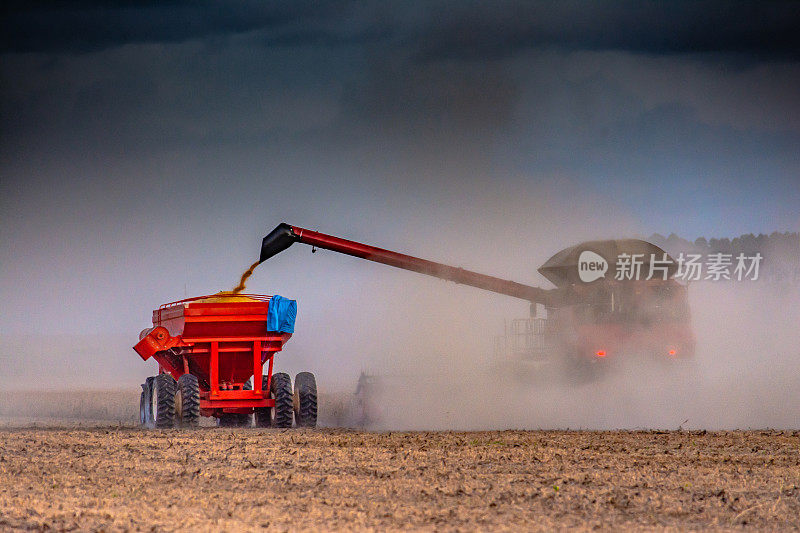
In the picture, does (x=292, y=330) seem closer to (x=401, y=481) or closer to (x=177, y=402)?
A: (x=177, y=402)

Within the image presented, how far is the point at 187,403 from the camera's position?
2056cm

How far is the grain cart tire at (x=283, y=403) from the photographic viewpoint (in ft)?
69.8

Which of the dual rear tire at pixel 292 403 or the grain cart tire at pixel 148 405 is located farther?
the grain cart tire at pixel 148 405

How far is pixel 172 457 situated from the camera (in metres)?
15.2

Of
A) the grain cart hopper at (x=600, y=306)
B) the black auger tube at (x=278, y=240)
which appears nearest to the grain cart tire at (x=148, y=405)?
the black auger tube at (x=278, y=240)

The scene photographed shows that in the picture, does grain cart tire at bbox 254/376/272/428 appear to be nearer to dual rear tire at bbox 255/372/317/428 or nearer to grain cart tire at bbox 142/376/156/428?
dual rear tire at bbox 255/372/317/428

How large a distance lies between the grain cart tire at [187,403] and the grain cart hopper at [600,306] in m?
5.63

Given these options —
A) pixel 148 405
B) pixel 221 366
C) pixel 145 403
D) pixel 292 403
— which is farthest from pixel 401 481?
pixel 145 403

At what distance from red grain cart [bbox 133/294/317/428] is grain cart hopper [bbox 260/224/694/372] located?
392cm

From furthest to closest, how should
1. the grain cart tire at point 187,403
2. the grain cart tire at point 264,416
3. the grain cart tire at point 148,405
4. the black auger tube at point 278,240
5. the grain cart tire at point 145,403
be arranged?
the black auger tube at point 278,240 < the grain cart tire at point 264,416 < the grain cart tire at point 145,403 < the grain cart tire at point 148,405 < the grain cart tire at point 187,403

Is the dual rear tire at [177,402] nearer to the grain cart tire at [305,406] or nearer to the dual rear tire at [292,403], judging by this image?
the dual rear tire at [292,403]

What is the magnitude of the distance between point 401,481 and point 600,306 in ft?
39.4

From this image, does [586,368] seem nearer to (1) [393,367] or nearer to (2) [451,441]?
(2) [451,441]

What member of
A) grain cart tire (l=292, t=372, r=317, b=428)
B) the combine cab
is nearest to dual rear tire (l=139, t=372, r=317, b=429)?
grain cart tire (l=292, t=372, r=317, b=428)
